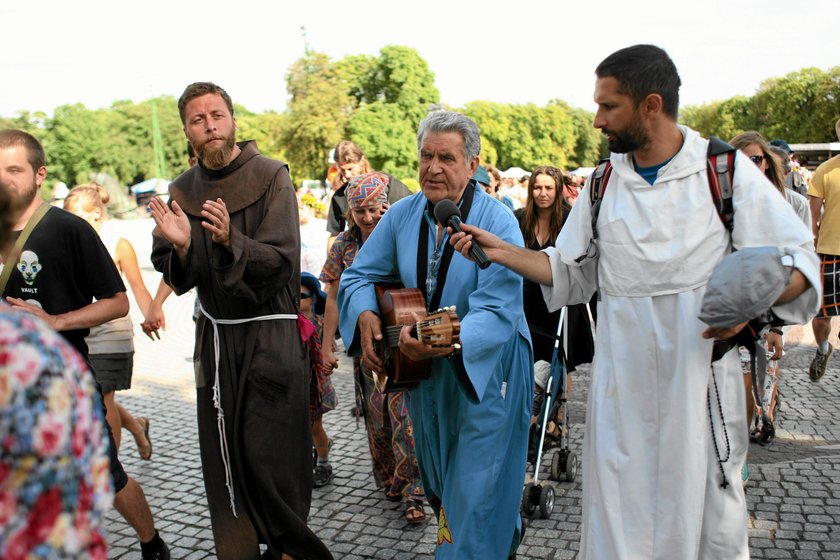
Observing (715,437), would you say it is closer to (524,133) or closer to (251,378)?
(251,378)

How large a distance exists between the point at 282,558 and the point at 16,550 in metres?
3.29

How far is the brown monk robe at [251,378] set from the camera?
178 inches

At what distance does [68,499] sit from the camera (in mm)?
1566

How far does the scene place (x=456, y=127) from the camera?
3.98 m

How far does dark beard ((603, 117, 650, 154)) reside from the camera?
126 inches

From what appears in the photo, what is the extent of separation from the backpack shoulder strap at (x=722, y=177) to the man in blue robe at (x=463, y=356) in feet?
3.47

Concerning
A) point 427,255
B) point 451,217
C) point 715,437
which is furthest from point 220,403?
point 715,437

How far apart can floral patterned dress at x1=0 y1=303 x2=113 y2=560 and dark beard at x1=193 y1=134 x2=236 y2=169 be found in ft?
9.56

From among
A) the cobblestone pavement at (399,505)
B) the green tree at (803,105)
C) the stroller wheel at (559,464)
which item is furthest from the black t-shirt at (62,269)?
the green tree at (803,105)

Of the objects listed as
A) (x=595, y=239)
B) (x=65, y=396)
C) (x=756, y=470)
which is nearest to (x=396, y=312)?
(x=595, y=239)

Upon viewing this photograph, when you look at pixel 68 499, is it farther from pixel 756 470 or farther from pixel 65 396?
pixel 756 470

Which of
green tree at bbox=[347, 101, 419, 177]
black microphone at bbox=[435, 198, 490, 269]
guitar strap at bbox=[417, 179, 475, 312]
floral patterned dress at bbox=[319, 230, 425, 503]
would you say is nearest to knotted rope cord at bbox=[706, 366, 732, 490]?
black microphone at bbox=[435, 198, 490, 269]

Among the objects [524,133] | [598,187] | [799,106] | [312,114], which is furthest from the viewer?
[524,133]

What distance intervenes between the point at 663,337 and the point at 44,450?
2.25 metres
